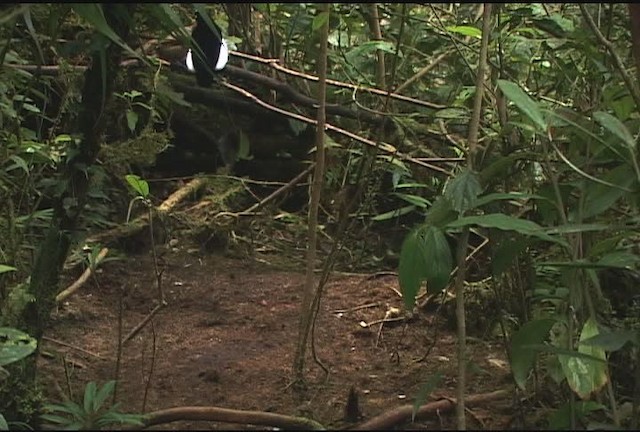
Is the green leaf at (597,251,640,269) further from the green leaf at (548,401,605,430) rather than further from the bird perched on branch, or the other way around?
the bird perched on branch

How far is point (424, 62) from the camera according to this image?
2607 millimetres

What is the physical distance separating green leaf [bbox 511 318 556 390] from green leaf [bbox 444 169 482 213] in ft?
0.60

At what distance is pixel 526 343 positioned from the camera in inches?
46.2

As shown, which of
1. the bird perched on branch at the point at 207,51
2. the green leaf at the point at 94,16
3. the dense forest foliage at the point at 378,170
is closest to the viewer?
the green leaf at the point at 94,16

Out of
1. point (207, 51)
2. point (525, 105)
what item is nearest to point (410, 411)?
point (525, 105)

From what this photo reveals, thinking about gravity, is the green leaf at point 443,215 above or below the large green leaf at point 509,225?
below

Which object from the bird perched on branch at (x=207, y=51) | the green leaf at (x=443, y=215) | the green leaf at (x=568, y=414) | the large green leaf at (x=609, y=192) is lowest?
the green leaf at (x=568, y=414)

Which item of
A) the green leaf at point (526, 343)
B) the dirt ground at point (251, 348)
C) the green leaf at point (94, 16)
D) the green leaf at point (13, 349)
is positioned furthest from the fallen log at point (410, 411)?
the green leaf at point (94, 16)

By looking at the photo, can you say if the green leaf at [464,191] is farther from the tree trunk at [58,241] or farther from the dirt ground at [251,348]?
the tree trunk at [58,241]

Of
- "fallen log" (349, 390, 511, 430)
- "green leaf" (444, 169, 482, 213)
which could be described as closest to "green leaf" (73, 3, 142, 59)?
"green leaf" (444, 169, 482, 213)

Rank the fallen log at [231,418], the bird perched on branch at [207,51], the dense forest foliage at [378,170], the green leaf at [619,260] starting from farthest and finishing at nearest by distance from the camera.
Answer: the bird perched on branch at [207,51], the fallen log at [231,418], the dense forest foliage at [378,170], the green leaf at [619,260]

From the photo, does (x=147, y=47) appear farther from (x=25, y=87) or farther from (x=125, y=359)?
(x=125, y=359)

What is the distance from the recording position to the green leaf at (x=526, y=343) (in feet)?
3.83

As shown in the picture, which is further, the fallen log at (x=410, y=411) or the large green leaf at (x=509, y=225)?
the fallen log at (x=410, y=411)
